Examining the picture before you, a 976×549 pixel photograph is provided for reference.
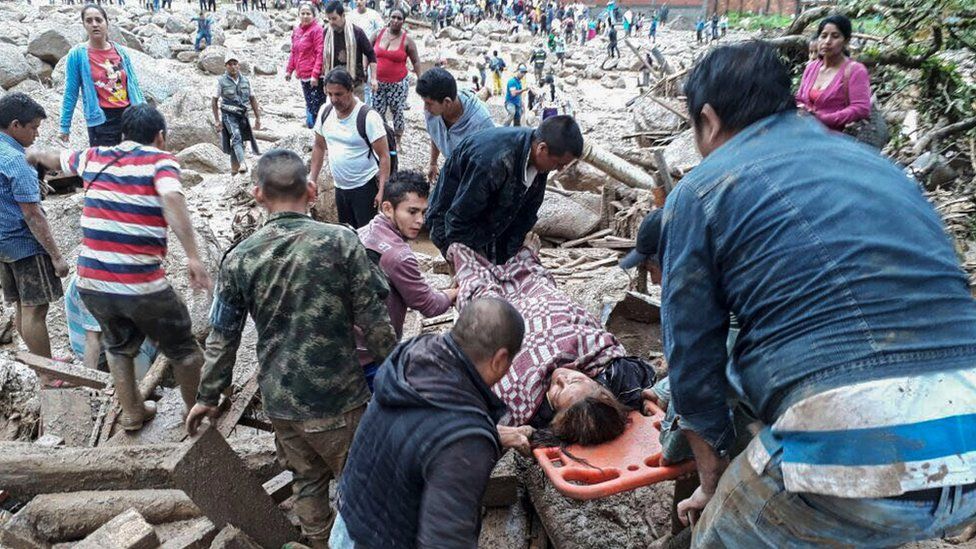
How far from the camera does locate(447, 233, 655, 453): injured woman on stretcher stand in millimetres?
3244

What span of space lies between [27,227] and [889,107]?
8393 millimetres

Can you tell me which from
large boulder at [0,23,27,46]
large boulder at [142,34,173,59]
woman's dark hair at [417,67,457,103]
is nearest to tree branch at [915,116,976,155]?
woman's dark hair at [417,67,457,103]

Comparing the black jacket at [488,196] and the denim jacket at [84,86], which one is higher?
the denim jacket at [84,86]

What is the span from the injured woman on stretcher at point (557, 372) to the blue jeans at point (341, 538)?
2.30 ft

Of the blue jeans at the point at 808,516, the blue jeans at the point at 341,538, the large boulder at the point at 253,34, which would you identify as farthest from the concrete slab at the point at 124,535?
the large boulder at the point at 253,34

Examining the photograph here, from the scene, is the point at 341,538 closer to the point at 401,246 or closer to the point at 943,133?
the point at 401,246

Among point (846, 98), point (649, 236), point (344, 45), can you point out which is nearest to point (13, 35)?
point (344, 45)

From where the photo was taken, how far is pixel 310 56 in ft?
28.8

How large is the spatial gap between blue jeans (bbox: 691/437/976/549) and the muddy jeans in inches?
64.6

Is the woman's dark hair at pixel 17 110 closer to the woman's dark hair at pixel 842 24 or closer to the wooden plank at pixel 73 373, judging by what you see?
the wooden plank at pixel 73 373

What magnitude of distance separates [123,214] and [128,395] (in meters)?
1.14

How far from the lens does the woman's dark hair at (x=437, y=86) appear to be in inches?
214

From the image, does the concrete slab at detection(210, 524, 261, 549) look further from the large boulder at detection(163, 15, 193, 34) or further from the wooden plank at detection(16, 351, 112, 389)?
the large boulder at detection(163, 15, 193, 34)

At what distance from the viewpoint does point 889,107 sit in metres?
7.61
